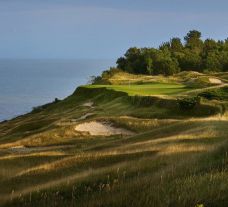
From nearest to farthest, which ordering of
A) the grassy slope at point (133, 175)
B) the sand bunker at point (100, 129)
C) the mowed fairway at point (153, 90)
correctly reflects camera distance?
1. the grassy slope at point (133, 175)
2. the sand bunker at point (100, 129)
3. the mowed fairway at point (153, 90)

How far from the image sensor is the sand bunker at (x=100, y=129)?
41006 mm

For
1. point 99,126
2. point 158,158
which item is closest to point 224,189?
point 158,158

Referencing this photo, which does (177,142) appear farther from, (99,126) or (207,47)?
(207,47)

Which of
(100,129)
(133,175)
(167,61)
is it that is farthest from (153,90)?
(167,61)

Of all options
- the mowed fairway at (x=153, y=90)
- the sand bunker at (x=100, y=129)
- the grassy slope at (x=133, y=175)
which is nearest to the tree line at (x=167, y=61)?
the mowed fairway at (x=153, y=90)

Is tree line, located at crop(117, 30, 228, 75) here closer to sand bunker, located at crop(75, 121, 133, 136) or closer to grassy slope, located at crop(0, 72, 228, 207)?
sand bunker, located at crop(75, 121, 133, 136)

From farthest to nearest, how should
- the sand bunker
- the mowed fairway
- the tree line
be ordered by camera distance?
the tree line → the mowed fairway → the sand bunker

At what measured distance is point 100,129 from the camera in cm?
4256

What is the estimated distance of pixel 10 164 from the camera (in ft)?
76.9

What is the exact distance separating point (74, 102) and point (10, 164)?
53366 millimetres

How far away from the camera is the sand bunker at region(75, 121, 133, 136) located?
4101 cm

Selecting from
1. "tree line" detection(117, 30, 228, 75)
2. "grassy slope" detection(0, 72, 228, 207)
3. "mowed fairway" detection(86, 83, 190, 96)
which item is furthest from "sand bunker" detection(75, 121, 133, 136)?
"tree line" detection(117, 30, 228, 75)

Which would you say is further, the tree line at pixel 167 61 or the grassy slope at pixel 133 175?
the tree line at pixel 167 61

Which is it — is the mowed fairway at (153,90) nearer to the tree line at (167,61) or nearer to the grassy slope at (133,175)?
the grassy slope at (133,175)
